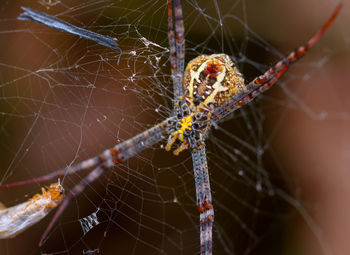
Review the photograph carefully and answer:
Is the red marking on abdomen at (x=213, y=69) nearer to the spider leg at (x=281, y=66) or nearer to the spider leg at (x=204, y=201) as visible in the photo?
the spider leg at (x=281, y=66)

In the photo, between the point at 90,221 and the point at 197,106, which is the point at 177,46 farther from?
the point at 90,221

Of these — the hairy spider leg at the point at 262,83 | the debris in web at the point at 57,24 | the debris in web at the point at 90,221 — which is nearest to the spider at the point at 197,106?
the hairy spider leg at the point at 262,83

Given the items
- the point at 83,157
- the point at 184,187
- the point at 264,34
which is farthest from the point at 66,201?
the point at 264,34

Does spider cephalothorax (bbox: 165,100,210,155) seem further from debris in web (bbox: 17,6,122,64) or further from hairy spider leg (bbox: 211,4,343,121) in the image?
debris in web (bbox: 17,6,122,64)

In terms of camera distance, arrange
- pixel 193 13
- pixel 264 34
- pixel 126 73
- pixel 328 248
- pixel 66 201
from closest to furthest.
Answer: pixel 66 201 → pixel 126 73 → pixel 193 13 → pixel 264 34 → pixel 328 248

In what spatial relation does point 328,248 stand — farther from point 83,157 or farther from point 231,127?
point 83,157

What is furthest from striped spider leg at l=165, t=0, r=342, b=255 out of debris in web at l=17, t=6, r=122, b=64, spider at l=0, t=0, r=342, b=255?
Result: debris in web at l=17, t=6, r=122, b=64

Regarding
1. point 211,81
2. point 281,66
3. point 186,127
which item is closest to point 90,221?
point 186,127

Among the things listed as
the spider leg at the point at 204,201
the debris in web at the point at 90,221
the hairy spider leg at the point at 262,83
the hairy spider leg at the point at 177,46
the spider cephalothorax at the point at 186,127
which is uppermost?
the hairy spider leg at the point at 177,46
